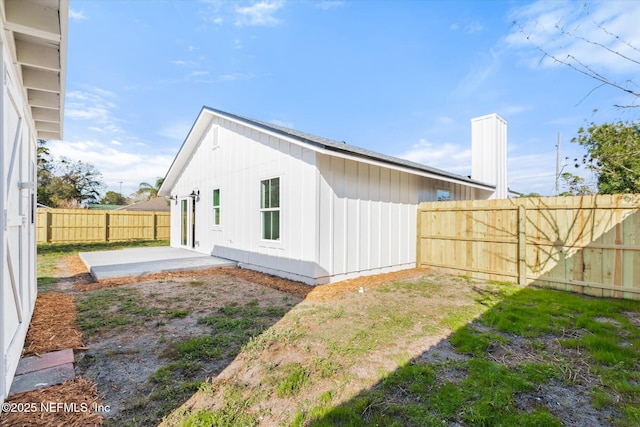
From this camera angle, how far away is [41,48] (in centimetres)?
317

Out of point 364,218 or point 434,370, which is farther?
point 364,218

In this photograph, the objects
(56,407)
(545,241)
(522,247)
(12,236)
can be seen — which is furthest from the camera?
(522,247)

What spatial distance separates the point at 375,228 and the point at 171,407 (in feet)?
19.2

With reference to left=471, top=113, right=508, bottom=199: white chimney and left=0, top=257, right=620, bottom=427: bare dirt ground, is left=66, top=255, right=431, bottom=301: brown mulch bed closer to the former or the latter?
left=0, top=257, right=620, bottom=427: bare dirt ground

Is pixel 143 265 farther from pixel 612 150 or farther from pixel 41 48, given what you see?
pixel 612 150

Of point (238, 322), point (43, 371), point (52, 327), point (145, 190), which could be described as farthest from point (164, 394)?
point (145, 190)

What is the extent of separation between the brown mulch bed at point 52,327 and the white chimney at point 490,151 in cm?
1237

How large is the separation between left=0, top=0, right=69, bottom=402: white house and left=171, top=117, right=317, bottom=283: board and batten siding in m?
4.06

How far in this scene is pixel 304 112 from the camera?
16.7m

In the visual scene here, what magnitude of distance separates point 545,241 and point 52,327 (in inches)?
349

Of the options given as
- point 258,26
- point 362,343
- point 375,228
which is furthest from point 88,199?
point 362,343

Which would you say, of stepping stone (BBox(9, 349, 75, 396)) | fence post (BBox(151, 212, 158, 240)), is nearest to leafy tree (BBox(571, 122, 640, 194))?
stepping stone (BBox(9, 349, 75, 396))

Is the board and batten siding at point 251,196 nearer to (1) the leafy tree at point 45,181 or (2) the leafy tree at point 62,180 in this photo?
(2) the leafy tree at point 62,180

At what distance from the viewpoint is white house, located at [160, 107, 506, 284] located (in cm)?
619
